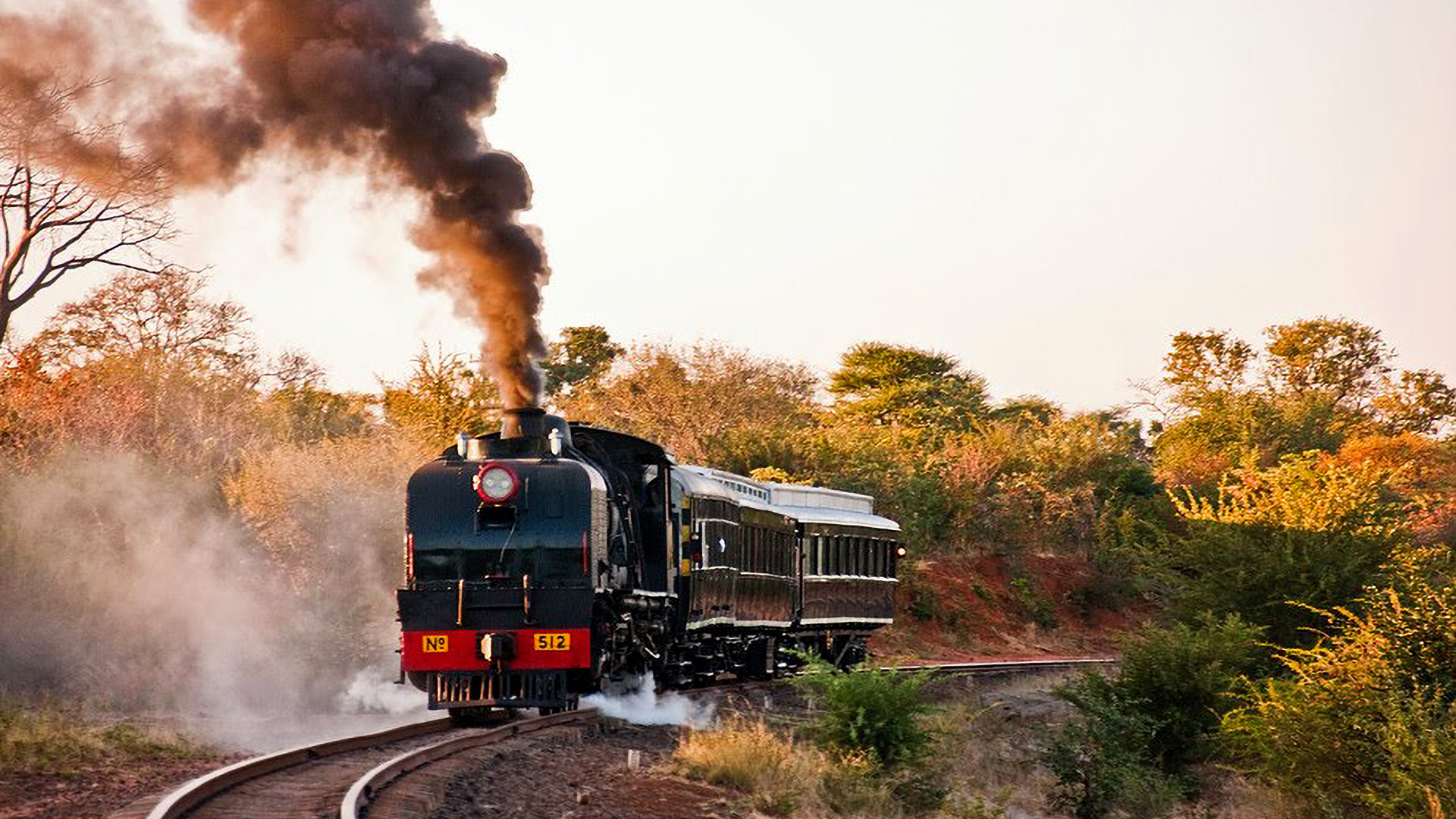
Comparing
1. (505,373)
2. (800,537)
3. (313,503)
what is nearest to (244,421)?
(313,503)

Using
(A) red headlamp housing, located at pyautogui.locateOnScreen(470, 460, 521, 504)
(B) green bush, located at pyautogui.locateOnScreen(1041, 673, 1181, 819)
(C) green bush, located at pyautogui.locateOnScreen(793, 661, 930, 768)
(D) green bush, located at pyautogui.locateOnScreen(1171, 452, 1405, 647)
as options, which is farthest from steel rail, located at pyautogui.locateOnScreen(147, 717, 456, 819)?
(D) green bush, located at pyautogui.locateOnScreen(1171, 452, 1405, 647)

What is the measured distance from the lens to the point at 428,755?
15.6m

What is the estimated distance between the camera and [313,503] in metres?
29.7

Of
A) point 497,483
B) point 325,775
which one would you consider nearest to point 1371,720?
point 497,483

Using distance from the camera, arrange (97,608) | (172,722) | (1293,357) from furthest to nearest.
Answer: (1293,357)
(97,608)
(172,722)

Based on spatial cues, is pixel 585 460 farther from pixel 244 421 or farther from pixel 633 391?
pixel 633 391

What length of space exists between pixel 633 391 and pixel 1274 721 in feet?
134

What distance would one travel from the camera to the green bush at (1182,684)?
25047 millimetres

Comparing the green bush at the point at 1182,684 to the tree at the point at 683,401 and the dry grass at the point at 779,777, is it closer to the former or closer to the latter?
the dry grass at the point at 779,777

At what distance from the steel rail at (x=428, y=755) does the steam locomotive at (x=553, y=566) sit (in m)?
0.32

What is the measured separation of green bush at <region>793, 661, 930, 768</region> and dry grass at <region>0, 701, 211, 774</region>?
7049 millimetres

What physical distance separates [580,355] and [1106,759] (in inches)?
2202

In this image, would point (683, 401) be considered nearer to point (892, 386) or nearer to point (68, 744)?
point (892, 386)

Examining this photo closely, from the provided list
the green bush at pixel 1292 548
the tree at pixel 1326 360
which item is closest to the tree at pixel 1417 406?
the tree at pixel 1326 360
